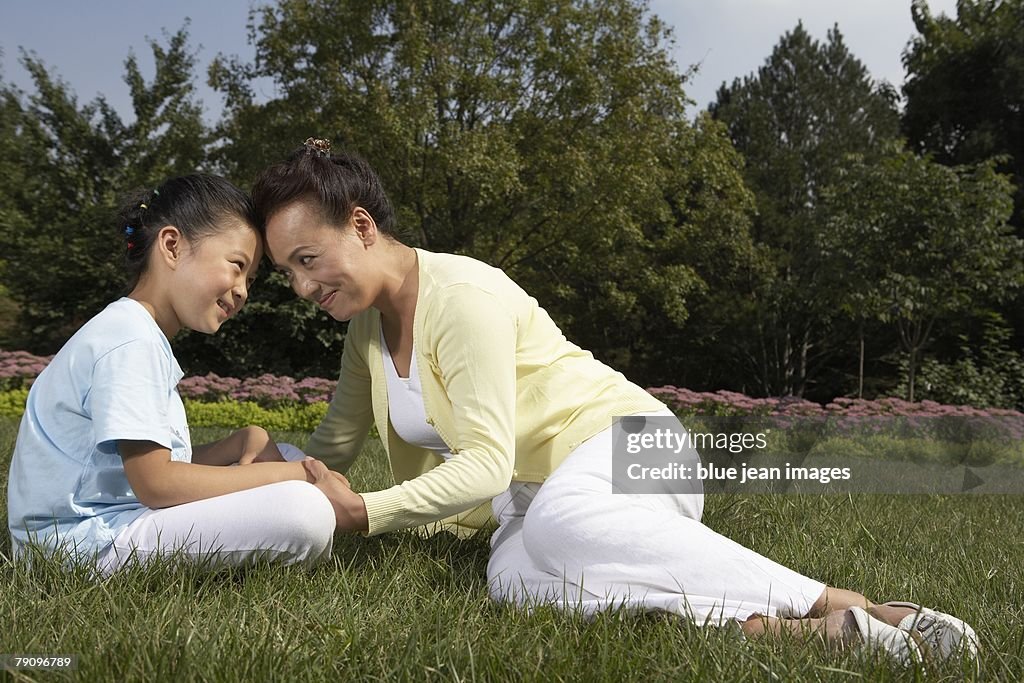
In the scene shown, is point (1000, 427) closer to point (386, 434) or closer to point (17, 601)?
point (386, 434)

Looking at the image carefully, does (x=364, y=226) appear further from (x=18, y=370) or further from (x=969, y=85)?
(x=969, y=85)

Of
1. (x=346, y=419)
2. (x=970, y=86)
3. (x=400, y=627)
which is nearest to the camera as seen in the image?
(x=400, y=627)

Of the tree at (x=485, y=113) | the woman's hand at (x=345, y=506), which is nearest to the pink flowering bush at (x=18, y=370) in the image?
the tree at (x=485, y=113)

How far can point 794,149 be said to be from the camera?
77.7 ft

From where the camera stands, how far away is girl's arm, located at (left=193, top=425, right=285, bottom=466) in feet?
9.26

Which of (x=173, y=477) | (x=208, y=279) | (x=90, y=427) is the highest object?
(x=208, y=279)

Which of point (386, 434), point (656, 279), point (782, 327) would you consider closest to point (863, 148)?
point (782, 327)

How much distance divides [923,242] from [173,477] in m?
12.7

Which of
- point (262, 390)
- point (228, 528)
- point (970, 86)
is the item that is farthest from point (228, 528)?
point (970, 86)

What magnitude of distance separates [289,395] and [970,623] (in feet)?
31.6

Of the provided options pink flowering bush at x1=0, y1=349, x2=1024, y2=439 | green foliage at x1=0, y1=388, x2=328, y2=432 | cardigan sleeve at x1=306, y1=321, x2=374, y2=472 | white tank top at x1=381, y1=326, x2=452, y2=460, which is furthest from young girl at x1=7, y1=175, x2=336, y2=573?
pink flowering bush at x1=0, y1=349, x2=1024, y2=439

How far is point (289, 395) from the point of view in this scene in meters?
11.0

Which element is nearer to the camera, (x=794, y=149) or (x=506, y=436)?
(x=506, y=436)

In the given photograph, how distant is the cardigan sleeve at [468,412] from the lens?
95.0 inches
